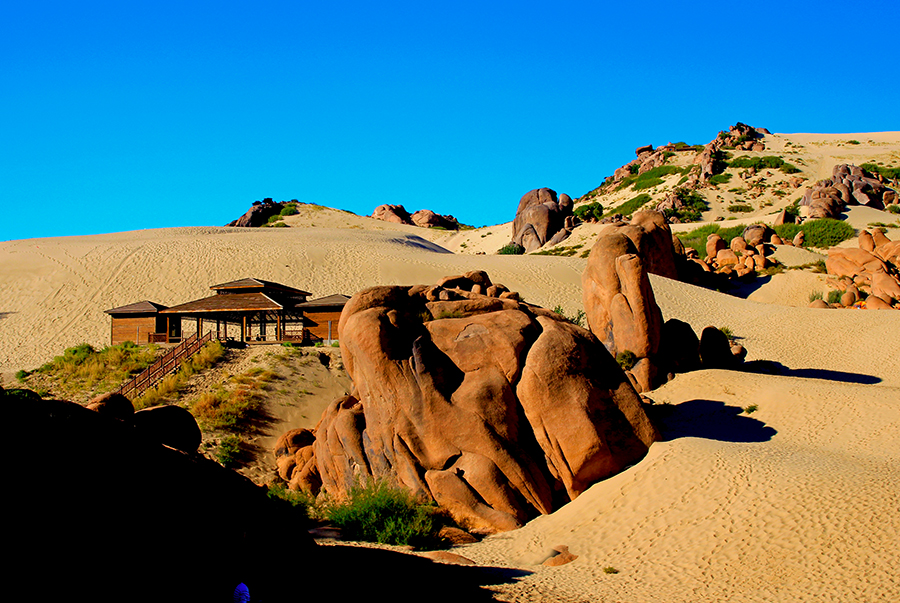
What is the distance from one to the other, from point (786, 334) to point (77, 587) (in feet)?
103

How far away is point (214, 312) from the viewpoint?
1212 inches

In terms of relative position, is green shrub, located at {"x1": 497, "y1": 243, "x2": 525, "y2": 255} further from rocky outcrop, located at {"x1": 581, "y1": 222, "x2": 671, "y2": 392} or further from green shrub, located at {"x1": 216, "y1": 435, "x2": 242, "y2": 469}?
green shrub, located at {"x1": 216, "y1": 435, "x2": 242, "y2": 469}

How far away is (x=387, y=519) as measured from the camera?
12570mm

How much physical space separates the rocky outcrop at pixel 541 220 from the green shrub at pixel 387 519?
5198cm

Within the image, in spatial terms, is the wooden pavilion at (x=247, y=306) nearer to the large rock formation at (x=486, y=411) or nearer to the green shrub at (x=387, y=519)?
the large rock formation at (x=486, y=411)

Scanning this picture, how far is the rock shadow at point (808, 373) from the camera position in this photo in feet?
76.3

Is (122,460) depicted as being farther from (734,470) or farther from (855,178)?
(855,178)

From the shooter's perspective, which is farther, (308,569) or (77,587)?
(308,569)

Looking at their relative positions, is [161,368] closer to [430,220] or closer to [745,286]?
[745,286]

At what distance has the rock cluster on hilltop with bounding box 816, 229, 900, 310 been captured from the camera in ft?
117

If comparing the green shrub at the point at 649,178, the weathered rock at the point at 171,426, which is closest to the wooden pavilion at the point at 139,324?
the weathered rock at the point at 171,426

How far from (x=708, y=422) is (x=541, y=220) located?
164ft

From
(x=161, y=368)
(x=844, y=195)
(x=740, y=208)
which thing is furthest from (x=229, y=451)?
(x=740, y=208)

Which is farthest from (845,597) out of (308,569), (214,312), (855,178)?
(855,178)
